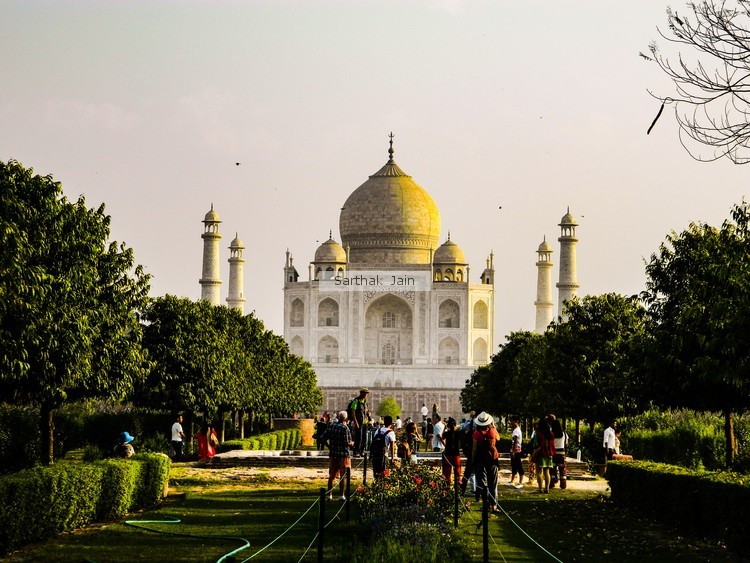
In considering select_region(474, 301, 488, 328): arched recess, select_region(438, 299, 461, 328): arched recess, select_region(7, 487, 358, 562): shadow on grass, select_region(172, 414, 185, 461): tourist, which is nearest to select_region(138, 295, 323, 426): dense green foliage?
select_region(172, 414, 185, 461): tourist

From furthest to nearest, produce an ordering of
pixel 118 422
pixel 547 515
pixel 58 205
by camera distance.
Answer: pixel 118 422, pixel 58 205, pixel 547 515

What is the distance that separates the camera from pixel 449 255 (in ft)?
226

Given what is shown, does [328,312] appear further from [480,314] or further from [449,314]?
→ [480,314]

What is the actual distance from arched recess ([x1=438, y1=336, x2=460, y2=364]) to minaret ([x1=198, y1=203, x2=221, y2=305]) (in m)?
11.9

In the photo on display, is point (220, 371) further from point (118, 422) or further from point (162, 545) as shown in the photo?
point (162, 545)

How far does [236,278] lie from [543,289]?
16.7 m

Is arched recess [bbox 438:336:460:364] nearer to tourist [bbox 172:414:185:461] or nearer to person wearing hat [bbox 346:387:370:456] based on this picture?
tourist [bbox 172:414:185:461]

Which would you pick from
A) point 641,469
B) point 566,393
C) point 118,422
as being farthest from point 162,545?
point 118,422

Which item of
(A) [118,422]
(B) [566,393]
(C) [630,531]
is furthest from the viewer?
(A) [118,422]

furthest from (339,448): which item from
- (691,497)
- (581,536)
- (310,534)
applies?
(691,497)

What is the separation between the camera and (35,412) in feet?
81.8

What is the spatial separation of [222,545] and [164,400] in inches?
613

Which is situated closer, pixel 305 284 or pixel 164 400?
pixel 164 400

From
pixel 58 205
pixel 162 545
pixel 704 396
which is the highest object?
pixel 58 205
